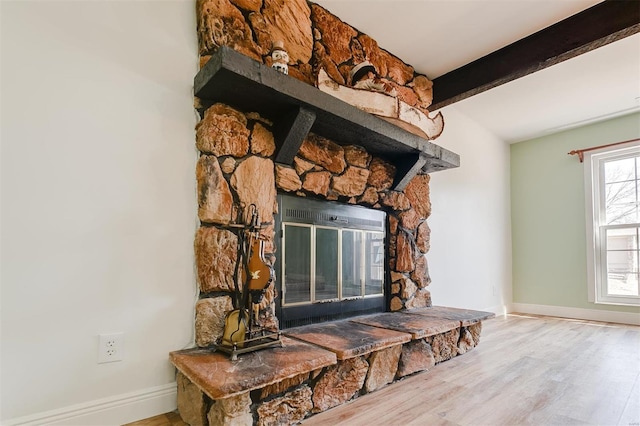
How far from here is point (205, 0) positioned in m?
1.74

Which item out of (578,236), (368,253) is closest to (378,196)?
(368,253)

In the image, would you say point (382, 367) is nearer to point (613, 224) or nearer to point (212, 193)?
point (212, 193)

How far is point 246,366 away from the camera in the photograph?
140 cm

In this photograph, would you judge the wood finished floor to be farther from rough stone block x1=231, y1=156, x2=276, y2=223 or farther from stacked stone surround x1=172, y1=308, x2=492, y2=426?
rough stone block x1=231, y1=156, x2=276, y2=223

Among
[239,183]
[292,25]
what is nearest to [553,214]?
[292,25]

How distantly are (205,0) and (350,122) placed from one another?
0.99 m

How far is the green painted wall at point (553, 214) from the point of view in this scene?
13.5 feet

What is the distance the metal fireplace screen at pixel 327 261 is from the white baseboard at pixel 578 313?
2.92 m

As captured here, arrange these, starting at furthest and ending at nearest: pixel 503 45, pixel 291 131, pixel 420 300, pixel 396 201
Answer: pixel 420 300 < pixel 396 201 < pixel 503 45 < pixel 291 131

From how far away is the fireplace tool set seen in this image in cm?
155

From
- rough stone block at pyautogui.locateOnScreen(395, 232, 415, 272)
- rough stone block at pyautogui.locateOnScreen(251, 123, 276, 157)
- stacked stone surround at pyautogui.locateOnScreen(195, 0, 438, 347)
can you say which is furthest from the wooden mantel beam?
rough stone block at pyautogui.locateOnScreen(251, 123, 276, 157)

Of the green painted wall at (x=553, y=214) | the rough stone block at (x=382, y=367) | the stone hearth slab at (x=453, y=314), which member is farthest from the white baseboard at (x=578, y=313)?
the rough stone block at (x=382, y=367)

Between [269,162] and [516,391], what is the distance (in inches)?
Result: 74.4

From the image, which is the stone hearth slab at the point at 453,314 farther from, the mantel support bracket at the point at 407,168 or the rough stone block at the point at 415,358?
the mantel support bracket at the point at 407,168
